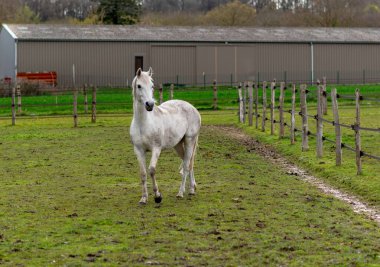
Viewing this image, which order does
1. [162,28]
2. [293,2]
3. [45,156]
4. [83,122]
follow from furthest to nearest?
[293,2] → [162,28] → [83,122] → [45,156]

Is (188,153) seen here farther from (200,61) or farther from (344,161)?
(200,61)

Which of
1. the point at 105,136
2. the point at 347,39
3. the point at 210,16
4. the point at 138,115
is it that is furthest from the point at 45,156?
the point at 210,16

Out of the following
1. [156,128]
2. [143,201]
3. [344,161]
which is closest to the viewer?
[143,201]

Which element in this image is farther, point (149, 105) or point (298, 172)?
point (298, 172)

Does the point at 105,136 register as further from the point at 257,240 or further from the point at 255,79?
the point at 255,79

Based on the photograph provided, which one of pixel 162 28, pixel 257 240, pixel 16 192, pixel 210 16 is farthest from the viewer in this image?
pixel 210 16

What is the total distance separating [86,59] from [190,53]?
6.67 m

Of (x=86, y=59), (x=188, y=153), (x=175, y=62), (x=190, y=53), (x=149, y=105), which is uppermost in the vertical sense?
(x=190, y=53)

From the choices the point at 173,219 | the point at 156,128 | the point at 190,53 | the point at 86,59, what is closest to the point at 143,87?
the point at 156,128

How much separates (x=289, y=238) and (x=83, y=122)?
2045 cm

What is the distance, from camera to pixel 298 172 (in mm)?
14008

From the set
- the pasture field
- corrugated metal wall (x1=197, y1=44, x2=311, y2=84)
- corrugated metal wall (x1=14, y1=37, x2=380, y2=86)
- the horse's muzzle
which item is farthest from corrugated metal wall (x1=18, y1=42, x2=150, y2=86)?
the horse's muzzle

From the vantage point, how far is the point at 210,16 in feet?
251

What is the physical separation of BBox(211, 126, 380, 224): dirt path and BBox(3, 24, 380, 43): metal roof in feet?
80.7
